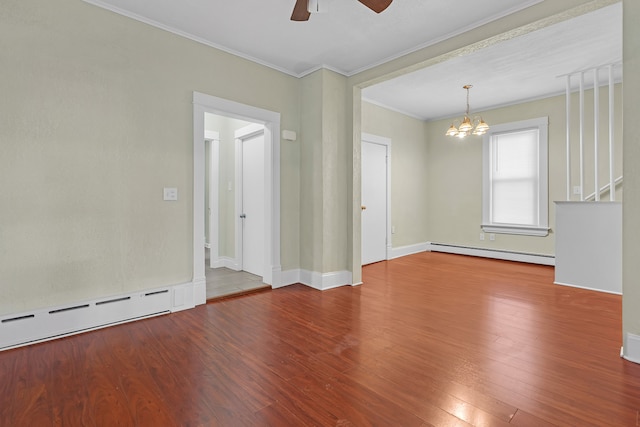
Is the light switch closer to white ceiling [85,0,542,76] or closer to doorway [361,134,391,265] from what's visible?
white ceiling [85,0,542,76]

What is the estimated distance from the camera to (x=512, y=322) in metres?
2.88

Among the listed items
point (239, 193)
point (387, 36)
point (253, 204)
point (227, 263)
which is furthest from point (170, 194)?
point (387, 36)

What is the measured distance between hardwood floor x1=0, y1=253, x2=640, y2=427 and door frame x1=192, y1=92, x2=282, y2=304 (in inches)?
21.6

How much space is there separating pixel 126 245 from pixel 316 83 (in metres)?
2.84

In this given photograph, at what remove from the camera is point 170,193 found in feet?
10.3

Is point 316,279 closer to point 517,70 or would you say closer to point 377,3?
point 377,3

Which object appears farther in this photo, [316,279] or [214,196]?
[214,196]

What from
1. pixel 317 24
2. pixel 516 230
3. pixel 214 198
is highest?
pixel 317 24

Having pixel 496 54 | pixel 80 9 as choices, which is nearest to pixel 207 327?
pixel 80 9

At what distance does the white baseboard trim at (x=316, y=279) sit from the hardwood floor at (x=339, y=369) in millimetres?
581

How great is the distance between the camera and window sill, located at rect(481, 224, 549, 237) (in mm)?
5352

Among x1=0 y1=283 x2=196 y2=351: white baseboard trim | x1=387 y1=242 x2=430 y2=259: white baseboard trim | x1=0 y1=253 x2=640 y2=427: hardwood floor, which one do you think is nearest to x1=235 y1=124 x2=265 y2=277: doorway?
x1=0 y1=253 x2=640 y2=427: hardwood floor

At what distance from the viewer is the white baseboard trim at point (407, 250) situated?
6020 mm

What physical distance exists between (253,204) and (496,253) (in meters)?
4.55
